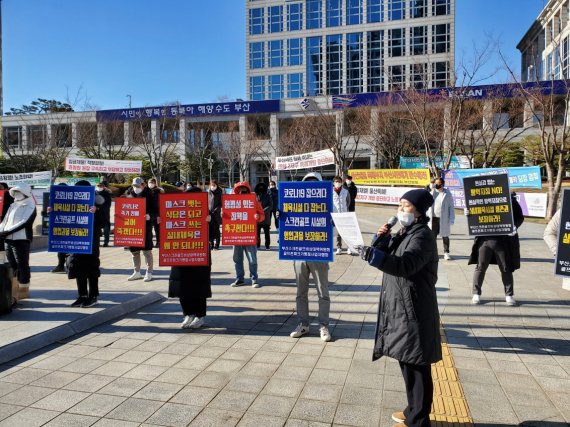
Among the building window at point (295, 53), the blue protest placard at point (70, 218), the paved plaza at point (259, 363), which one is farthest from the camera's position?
the building window at point (295, 53)

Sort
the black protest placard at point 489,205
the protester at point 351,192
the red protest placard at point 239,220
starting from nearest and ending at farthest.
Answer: the black protest placard at point 489,205 < the red protest placard at point 239,220 < the protester at point 351,192

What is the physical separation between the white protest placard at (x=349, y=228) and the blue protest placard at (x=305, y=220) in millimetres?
767

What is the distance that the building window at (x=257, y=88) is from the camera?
57353 mm

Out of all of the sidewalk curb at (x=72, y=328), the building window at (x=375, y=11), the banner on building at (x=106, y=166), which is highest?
the building window at (x=375, y=11)

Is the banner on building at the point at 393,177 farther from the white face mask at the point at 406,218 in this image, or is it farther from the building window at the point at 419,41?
the building window at the point at 419,41

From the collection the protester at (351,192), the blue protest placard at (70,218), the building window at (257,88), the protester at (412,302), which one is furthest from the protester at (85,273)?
the building window at (257,88)

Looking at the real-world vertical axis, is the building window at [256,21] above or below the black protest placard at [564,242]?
above

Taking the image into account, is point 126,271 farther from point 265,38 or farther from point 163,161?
point 265,38

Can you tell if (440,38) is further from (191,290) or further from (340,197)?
(191,290)

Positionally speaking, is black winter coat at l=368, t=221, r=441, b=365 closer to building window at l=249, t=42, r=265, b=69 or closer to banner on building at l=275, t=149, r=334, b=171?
banner on building at l=275, t=149, r=334, b=171

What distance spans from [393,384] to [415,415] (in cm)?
100

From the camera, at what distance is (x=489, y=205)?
7297 millimetres

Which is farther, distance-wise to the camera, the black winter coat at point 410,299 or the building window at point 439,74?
the building window at point 439,74

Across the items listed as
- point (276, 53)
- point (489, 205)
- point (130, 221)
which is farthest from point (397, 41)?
point (130, 221)
